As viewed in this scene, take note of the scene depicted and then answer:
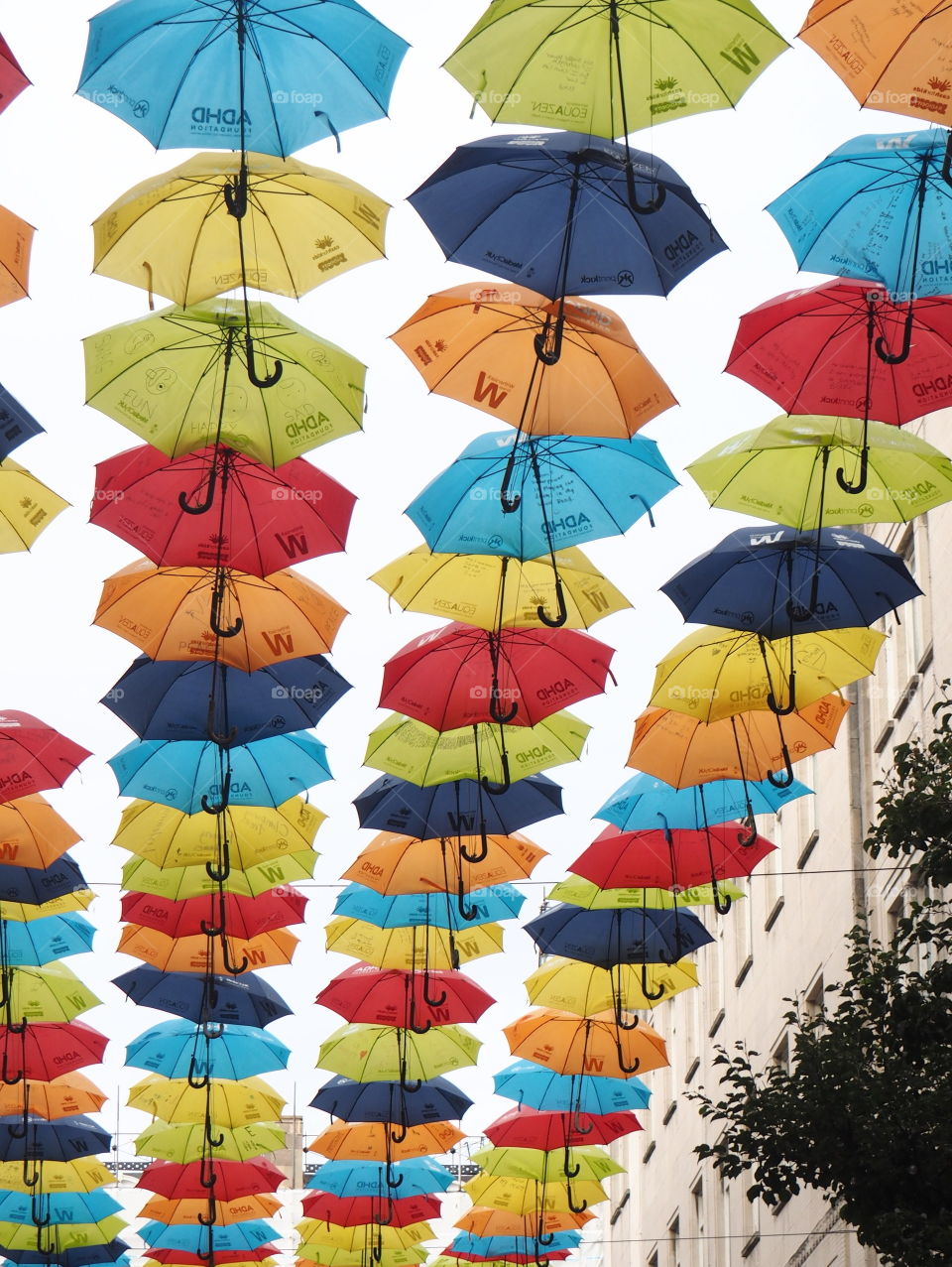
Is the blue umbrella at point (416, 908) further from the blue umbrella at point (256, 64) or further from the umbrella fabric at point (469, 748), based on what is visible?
the blue umbrella at point (256, 64)

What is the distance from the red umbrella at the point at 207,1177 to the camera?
83.7ft

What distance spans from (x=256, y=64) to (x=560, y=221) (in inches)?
77.2

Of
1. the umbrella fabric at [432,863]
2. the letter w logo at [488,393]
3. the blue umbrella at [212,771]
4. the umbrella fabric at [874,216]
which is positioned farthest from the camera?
the umbrella fabric at [432,863]

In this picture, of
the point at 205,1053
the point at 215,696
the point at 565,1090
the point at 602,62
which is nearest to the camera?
the point at 602,62

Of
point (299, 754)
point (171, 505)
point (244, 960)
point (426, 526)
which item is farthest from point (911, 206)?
point (244, 960)

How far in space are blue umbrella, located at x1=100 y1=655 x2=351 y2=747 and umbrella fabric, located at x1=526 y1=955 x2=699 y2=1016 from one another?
5959 mm

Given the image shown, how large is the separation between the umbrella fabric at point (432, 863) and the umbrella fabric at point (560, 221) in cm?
749

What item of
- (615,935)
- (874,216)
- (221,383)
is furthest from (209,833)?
(874,216)

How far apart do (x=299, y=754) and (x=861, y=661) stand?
16.0 ft

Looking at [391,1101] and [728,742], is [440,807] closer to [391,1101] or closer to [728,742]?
[728,742]

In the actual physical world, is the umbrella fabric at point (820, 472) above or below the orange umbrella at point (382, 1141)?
above

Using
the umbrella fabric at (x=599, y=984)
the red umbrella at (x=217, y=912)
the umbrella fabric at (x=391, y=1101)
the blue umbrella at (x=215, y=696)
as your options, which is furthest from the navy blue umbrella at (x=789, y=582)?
the umbrella fabric at (x=391, y=1101)

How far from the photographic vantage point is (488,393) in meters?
12.7

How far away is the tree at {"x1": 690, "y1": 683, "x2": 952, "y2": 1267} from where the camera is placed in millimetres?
12391
